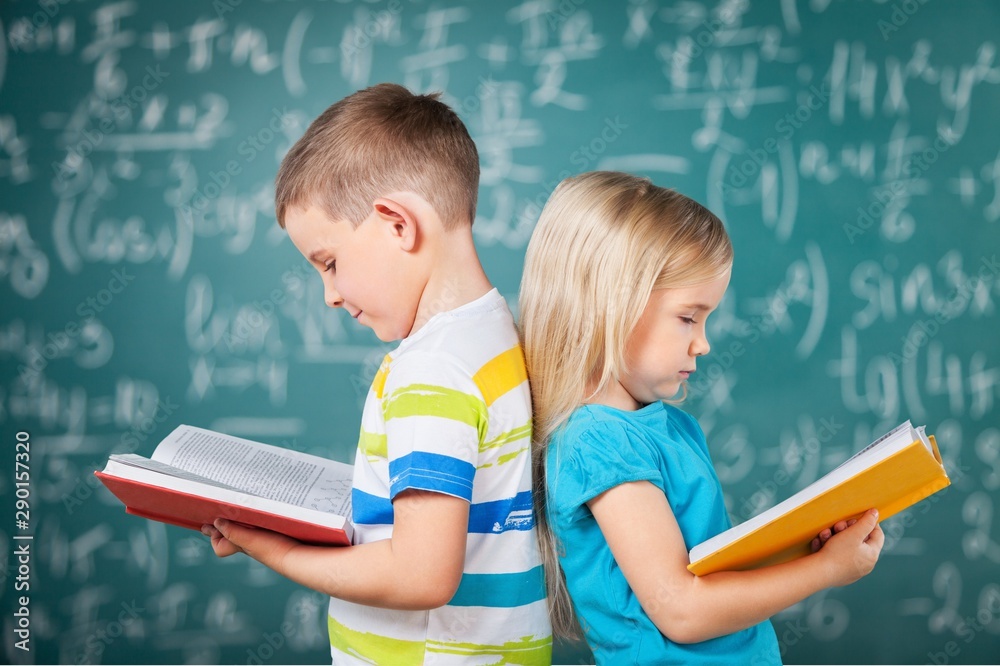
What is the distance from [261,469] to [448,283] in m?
0.35

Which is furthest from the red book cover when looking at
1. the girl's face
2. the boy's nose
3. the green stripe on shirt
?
the girl's face

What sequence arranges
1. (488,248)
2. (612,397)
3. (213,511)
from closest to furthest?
1. (213,511)
2. (612,397)
3. (488,248)

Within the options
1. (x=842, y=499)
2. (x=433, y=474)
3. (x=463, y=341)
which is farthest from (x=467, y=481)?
(x=842, y=499)

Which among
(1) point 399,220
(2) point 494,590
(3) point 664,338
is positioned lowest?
(2) point 494,590

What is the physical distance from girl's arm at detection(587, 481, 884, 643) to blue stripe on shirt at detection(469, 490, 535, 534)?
0.23ft

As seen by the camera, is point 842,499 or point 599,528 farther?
point 599,528

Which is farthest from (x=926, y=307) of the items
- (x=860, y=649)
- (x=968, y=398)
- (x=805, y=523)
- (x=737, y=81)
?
(x=805, y=523)

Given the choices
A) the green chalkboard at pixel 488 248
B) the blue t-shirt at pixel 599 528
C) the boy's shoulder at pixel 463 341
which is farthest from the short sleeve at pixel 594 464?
the green chalkboard at pixel 488 248

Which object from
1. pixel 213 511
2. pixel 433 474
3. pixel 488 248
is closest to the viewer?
pixel 433 474

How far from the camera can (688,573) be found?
0.86 meters

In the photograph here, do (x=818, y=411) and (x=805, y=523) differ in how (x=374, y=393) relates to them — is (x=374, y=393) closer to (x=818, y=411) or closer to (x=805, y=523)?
(x=805, y=523)

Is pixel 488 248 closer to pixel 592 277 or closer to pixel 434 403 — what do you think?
pixel 592 277

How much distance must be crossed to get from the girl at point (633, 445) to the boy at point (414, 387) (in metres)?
0.05

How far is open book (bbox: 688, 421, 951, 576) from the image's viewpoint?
2.49 ft
